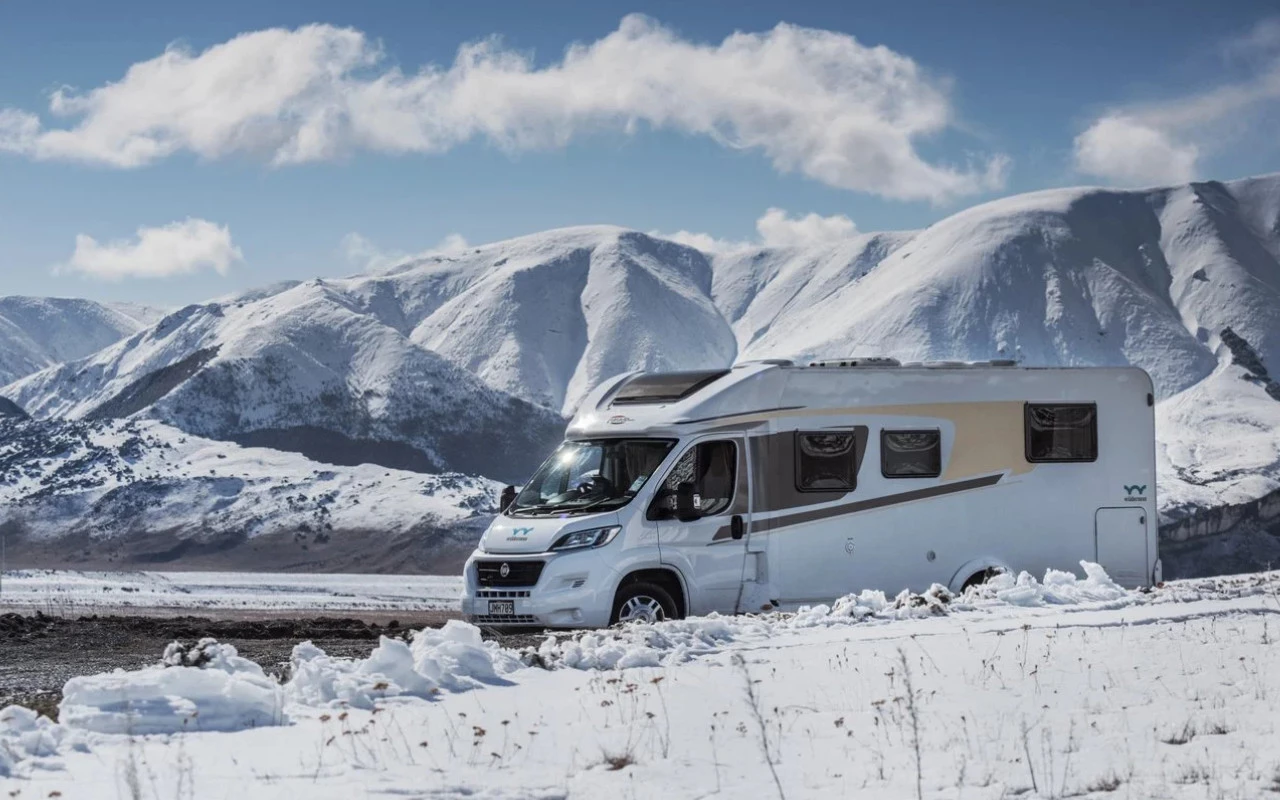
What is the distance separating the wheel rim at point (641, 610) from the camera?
17.4 meters

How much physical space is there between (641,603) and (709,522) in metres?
1.33

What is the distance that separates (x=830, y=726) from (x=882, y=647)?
3.56 meters

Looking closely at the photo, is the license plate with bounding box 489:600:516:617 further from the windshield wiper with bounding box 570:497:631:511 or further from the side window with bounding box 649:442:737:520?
the side window with bounding box 649:442:737:520

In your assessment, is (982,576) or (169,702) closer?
(169,702)

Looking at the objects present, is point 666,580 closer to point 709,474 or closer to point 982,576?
point 709,474

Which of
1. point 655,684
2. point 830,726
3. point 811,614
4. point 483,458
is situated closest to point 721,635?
point 811,614

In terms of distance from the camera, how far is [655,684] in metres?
12.3

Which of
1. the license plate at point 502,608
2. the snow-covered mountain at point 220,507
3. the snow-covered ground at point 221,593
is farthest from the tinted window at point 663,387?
the snow-covered mountain at point 220,507

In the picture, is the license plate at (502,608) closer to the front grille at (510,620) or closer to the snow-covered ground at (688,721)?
the front grille at (510,620)

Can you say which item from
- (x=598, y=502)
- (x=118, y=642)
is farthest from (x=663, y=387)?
(x=118, y=642)

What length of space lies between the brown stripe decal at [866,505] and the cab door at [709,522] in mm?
162

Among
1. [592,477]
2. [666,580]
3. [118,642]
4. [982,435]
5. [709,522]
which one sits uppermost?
[982,435]

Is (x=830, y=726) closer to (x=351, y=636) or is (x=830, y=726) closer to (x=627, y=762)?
(x=627, y=762)

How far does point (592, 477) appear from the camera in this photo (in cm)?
1814
